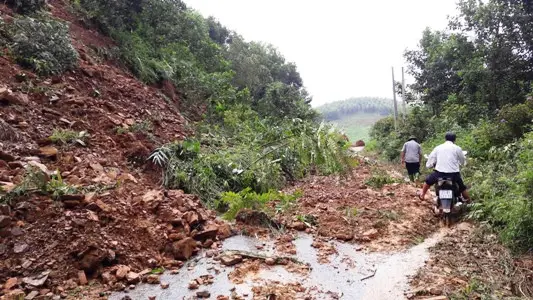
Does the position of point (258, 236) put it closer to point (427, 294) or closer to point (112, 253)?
point (112, 253)

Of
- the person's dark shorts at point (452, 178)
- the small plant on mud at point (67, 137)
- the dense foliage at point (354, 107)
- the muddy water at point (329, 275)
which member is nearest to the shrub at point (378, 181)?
the person's dark shorts at point (452, 178)

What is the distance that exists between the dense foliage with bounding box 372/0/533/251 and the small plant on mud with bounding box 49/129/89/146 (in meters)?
5.44

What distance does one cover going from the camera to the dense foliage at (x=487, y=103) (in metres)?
4.48

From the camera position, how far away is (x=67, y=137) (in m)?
5.39

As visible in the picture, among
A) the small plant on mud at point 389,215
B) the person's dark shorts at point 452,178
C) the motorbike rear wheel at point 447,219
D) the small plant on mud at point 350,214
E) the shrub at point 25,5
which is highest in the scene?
the shrub at point 25,5

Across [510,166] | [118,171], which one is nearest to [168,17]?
[118,171]

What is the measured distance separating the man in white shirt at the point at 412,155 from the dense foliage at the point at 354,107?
214 feet

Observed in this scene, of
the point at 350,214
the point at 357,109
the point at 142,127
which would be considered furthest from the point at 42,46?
the point at 357,109

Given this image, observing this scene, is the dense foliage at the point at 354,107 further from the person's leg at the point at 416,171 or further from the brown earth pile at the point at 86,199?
the brown earth pile at the point at 86,199

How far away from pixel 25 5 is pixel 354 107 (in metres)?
75.4

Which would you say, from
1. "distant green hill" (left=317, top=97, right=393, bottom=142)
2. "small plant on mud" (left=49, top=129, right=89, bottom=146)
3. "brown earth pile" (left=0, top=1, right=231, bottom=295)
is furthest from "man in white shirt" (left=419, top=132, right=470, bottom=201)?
"distant green hill" (left=317, top=97, right=393, bottom=142)

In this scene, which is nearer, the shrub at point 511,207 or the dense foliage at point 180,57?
the shrub at point 511,207

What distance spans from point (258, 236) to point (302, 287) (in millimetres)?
1276

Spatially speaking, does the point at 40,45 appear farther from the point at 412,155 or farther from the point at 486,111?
the point at 486,111
